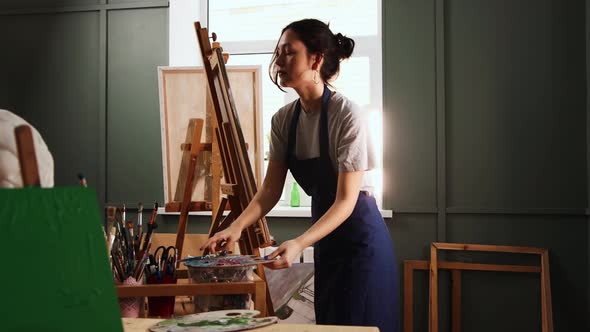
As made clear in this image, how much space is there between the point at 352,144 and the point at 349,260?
398mm

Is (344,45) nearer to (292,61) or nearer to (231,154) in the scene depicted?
(292,61)

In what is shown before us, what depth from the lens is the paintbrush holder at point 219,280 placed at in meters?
1.27

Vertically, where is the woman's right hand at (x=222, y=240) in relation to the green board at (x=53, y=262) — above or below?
→ below

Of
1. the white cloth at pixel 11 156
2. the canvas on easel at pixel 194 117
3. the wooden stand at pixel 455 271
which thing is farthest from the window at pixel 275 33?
the white cloth at pixel 11 156

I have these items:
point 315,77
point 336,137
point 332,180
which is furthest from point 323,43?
point 332,180

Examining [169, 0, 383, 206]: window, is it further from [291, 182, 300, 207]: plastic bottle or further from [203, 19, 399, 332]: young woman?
[203, 19, 399, 332]: young woman

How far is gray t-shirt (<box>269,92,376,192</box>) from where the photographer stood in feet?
6.30

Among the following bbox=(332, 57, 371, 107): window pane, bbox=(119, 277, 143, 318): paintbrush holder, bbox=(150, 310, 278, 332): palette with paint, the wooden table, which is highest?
bbox=(332, 57, 371, 107): window pane

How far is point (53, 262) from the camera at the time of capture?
1.64 feet

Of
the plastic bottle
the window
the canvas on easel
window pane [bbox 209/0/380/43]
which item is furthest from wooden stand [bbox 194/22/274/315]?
window pane [bbox 209/0/380/43]

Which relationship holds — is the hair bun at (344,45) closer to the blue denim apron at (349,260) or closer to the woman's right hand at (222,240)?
the blue denim apron at (349,260)

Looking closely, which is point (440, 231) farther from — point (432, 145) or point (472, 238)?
point (432, 145)

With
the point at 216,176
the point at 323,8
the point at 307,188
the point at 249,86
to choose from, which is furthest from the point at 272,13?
the point at 307,188

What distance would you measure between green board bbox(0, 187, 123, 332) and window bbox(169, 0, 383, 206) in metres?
3.09
